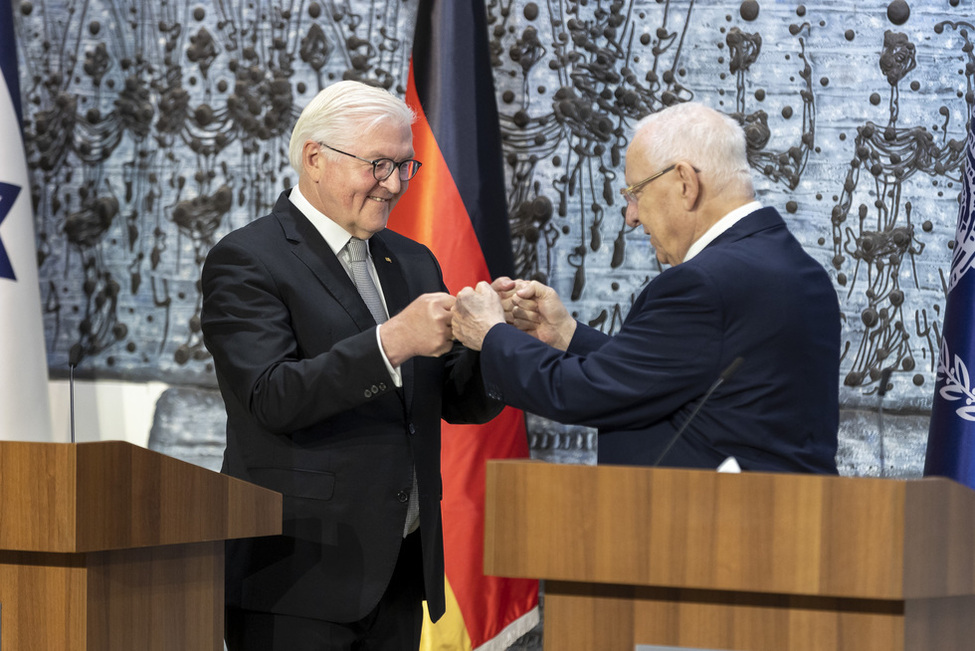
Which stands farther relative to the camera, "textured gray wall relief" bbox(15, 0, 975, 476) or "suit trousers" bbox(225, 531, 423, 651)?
"textured gray wall relief" bbox(15, 0, 975, 476)

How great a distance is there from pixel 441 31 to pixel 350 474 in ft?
5.60

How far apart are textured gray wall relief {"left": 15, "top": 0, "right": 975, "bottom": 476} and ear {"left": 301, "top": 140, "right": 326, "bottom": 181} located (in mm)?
1382

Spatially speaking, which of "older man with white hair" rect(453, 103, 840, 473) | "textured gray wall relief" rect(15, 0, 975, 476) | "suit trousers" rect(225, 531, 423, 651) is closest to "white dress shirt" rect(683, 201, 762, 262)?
"older man with white hair" rect(453, 103, 840, 473)

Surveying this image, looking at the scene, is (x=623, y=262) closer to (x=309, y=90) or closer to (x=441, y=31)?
(x=441, y=31)

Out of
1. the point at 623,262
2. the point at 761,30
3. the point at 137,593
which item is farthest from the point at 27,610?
the point at 761,30

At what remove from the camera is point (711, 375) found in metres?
1.79

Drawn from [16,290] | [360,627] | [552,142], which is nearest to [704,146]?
[360,627]

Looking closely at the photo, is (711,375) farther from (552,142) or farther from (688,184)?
(552,142)

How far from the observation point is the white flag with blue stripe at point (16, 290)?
10.8ft

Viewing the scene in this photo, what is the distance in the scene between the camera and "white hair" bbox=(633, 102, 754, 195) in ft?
6.50

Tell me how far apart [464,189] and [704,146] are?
1363 millimetres

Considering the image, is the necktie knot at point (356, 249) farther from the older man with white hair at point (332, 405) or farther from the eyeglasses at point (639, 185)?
the eyeglasses at point (639, 185)

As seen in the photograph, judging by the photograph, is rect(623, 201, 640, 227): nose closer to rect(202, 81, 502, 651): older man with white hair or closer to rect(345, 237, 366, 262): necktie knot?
rect(202, 81, 502, 651): older man with white hair

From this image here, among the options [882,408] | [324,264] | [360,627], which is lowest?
[360,627]
